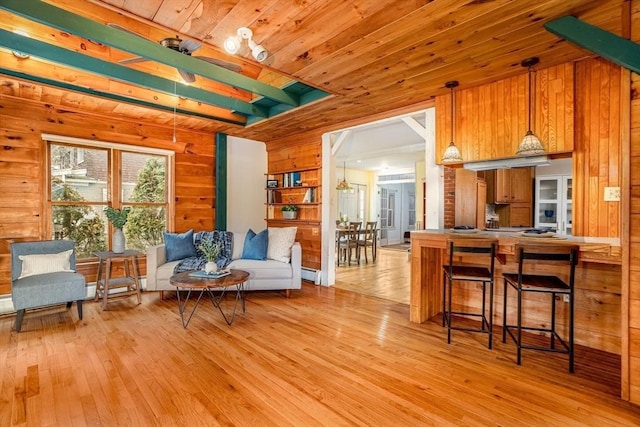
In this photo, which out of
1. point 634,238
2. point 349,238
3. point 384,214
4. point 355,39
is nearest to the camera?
point 634,238

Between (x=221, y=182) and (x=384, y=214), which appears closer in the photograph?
(x=221, y=182)

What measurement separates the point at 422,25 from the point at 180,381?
303 cm

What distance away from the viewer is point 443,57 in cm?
262

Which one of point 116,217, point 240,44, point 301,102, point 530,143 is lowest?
point 116,217

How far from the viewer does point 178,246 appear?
4289 mm

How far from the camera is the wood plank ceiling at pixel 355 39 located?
200 centimetres

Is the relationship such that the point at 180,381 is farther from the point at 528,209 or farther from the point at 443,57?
the point at 528,209

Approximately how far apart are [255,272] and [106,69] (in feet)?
9.02

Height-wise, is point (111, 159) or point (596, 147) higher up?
point (111, 159)

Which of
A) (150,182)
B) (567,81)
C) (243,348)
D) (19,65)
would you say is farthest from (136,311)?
(567,81)

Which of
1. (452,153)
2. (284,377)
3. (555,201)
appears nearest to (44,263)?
(284,377)

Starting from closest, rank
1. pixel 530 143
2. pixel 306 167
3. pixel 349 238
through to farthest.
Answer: pixel 530 143 → pixel 306 167 → pixel 349 238

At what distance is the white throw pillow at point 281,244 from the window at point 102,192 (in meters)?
1.92

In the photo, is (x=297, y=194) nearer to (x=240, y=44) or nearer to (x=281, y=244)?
(x=281, y=244)
